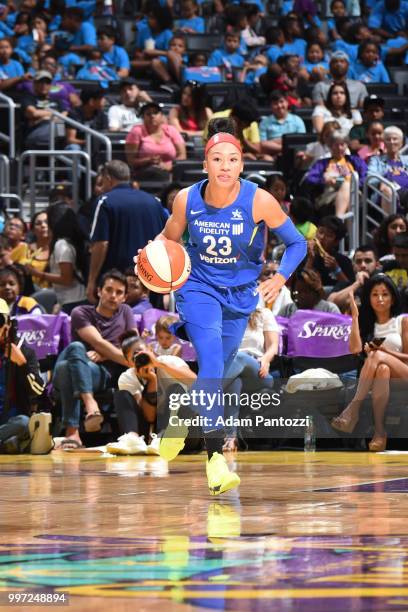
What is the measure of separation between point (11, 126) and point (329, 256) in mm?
4749

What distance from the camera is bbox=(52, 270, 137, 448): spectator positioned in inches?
449

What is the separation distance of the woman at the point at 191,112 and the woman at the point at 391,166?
8.74ft

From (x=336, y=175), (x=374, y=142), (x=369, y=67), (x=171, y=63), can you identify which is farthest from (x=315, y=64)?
(x=336, y=175)

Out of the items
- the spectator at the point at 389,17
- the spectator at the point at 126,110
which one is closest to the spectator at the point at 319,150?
the spectator at the point at 126,110

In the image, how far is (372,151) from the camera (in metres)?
15.3

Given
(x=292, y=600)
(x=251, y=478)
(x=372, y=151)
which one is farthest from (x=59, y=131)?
(x=292, y=600)

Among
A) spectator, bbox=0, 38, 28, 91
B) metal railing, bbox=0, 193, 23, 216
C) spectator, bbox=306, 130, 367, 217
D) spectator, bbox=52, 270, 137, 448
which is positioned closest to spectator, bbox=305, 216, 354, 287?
spectator, bbox=306, 130, 367, 217

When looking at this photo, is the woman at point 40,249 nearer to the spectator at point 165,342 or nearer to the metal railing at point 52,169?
the metal railing at point 52,169

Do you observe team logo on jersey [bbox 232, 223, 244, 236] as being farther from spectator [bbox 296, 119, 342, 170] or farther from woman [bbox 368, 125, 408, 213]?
spectator [bbox 296, 119, 342, 170]

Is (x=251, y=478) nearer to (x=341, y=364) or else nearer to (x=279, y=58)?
(x=341, y=364)

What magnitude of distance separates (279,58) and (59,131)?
3.97 metres

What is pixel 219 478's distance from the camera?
712cm

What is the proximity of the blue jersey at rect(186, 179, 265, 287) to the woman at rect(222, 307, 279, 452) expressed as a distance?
3392 mm

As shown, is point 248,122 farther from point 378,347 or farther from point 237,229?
point 237,229
